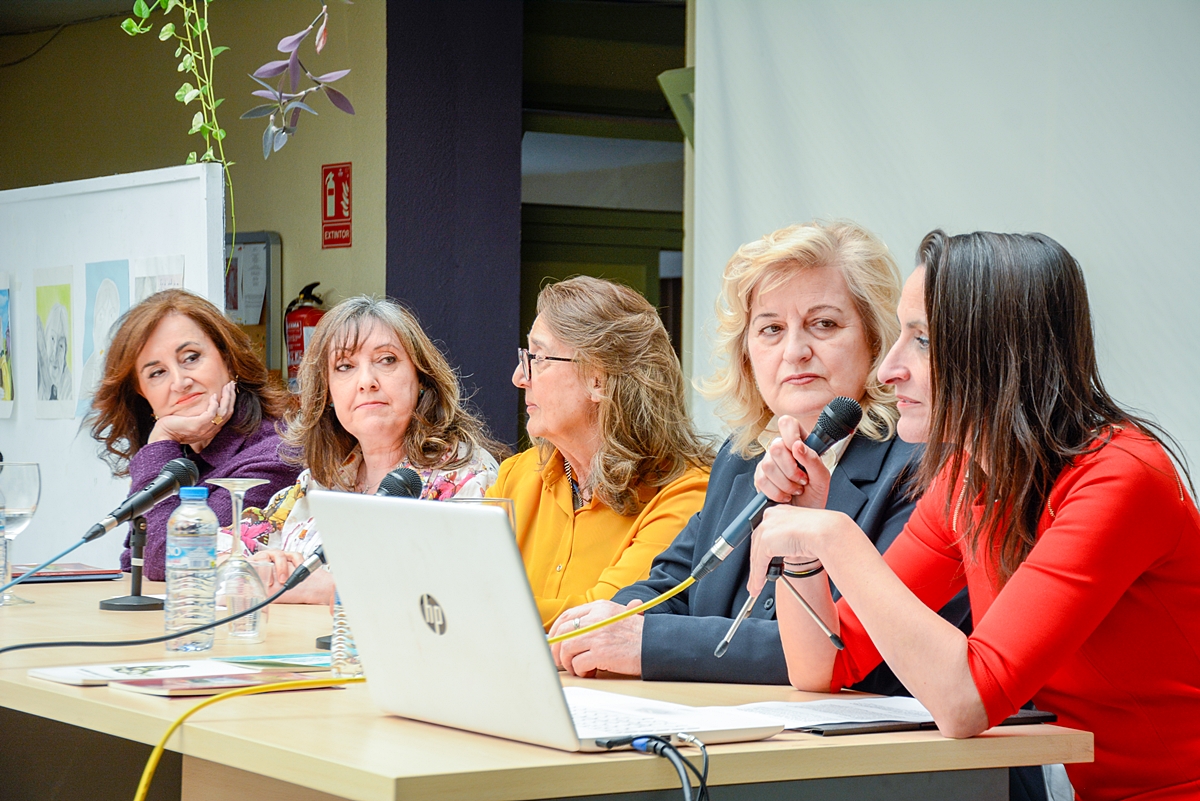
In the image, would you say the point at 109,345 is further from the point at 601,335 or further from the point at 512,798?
the point at 512,798

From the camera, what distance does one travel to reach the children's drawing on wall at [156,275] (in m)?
3.75

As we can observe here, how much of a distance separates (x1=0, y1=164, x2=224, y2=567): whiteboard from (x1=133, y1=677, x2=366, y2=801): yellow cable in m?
2.31

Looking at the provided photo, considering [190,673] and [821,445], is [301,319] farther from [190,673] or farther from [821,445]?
[821,445]

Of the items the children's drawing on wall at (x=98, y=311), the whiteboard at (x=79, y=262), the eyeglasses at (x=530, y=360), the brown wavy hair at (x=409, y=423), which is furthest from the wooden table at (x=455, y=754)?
the children's drawing on wall at (x=98, y=311)

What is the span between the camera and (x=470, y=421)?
3191mm

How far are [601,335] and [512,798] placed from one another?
1.60 m

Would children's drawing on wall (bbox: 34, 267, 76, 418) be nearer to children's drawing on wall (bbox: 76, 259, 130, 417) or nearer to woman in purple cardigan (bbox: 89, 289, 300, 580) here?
children's drawing on wall (bbox: 76, 259, 130, 417)

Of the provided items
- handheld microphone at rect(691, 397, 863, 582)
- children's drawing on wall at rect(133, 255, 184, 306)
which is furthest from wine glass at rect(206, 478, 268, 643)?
children's drawing on wall at rect(133, 255, 184, 306)

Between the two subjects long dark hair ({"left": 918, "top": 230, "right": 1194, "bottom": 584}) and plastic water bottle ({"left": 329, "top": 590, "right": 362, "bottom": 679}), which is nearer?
long dark hair ({"left": 918, "top": 230, "right": 1194, "bottom": 584})

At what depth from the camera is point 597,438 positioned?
2654 mm

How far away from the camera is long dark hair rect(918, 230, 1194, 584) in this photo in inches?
59.6

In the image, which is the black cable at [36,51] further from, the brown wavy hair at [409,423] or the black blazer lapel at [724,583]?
the black blazer lapel at [724,583]

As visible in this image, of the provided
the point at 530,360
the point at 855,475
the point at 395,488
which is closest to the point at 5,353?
the point at 530,360

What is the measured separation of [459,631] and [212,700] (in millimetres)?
310
